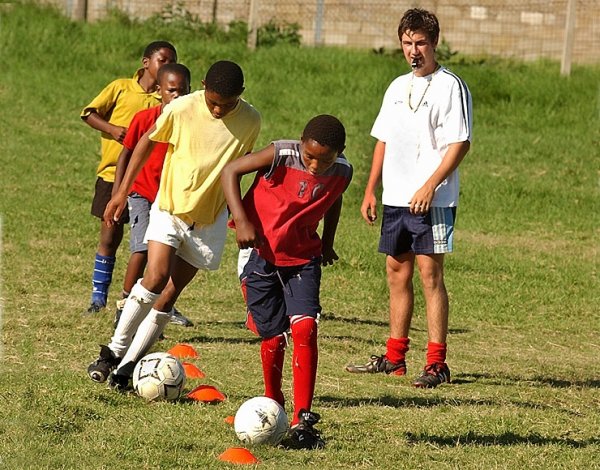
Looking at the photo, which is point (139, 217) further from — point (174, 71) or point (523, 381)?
point (523, 381)

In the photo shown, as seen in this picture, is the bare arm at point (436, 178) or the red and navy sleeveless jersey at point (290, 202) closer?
the red and navy sleeveless jersey at point (290, 202)

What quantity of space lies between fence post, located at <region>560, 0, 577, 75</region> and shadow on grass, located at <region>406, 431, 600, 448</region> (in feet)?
44.1

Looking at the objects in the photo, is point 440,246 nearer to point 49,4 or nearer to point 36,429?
point 36,429

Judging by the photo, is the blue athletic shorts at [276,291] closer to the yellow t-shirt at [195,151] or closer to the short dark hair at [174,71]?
the yellow t-shirt at [195,151]

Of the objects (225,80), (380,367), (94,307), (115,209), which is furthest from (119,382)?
(94,307)

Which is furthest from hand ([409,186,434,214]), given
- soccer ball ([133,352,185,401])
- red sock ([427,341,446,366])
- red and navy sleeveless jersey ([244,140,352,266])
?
soccer ball ([133,352,185,401])

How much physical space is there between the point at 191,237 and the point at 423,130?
1.82m

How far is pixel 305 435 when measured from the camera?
241 inches

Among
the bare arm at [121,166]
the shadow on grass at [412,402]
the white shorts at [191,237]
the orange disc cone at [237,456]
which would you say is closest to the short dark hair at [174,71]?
the bare arm at [121,166]

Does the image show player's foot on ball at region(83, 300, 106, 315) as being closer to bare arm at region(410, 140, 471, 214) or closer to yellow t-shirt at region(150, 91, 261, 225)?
yellow t-shirt at region(150, 91, 261, 225)

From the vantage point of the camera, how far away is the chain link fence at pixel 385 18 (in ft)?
67.9

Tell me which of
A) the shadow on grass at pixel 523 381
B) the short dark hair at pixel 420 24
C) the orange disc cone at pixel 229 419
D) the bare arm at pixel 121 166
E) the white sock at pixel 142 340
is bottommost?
the shadow on grass at pixel 523 381

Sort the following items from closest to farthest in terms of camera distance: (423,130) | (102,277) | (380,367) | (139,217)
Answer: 1. (423,130)
2. (380,367)
3. (139,217)
4. (102,277)

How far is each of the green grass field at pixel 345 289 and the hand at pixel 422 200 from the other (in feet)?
3.70
